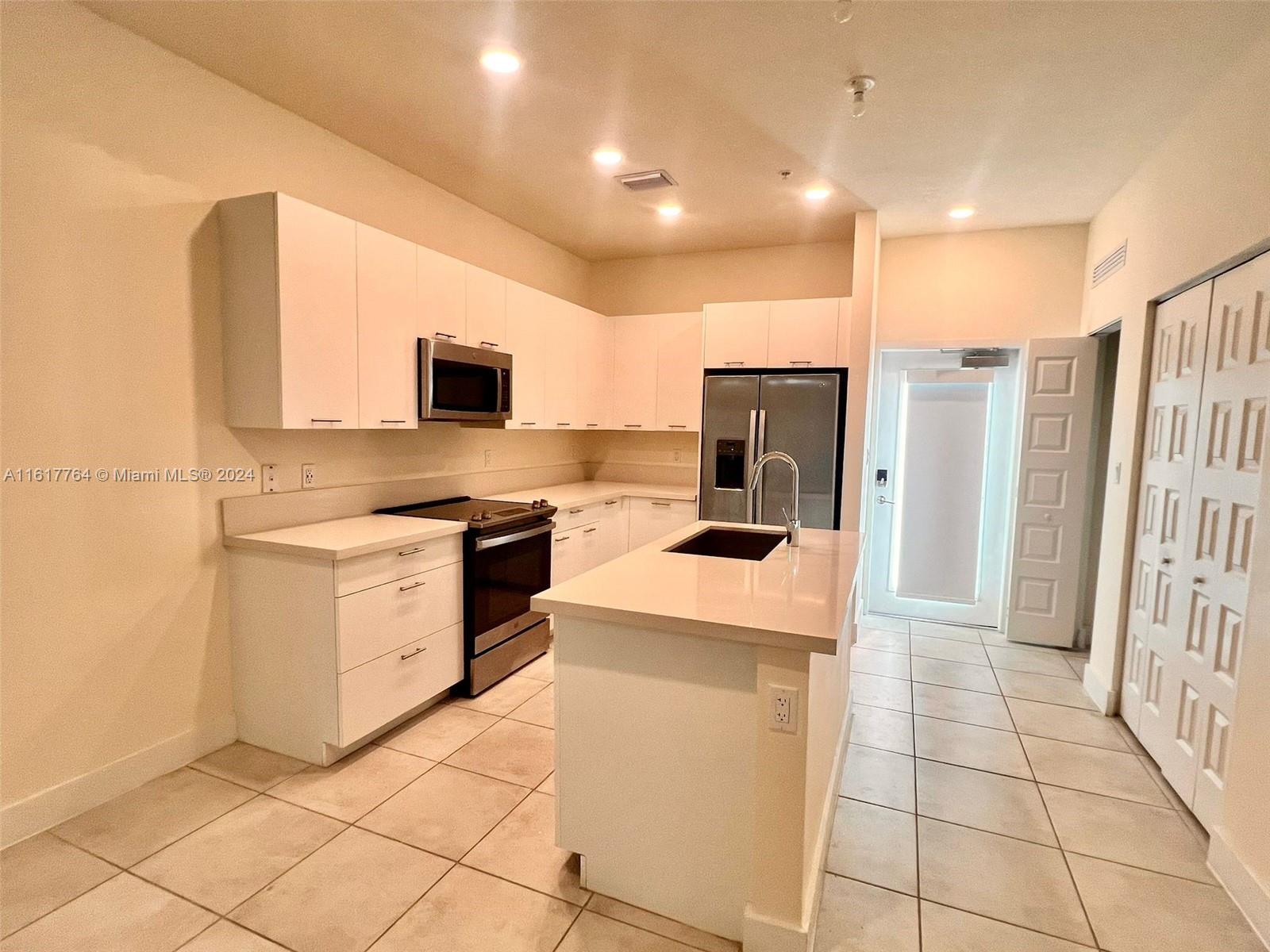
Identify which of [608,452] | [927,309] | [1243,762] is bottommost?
[1243,762]

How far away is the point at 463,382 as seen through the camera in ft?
11.3

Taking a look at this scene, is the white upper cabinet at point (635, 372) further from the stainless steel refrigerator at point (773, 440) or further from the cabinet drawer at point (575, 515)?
the cabinet drawer at point (575, 515)

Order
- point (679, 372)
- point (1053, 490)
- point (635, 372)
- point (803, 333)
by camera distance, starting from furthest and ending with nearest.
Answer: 1. point (635, 372)
2. point (679, 372)
3. point (803, 333)
4. point (1053, 490)

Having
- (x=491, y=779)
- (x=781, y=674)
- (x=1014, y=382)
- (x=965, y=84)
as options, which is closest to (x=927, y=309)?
(x=1014, y=382)

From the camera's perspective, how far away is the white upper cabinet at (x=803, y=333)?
4258 mm

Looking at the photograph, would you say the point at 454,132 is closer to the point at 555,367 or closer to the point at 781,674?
the point at 555,367

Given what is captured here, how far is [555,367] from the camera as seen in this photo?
14.4ft

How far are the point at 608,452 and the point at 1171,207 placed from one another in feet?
12.8

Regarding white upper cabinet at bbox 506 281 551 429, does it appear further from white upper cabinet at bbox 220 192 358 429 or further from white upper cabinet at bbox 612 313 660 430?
white upper cabinet at bbox 220 192 358 429

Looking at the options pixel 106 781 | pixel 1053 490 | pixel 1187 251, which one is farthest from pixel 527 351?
pixel 1053 490

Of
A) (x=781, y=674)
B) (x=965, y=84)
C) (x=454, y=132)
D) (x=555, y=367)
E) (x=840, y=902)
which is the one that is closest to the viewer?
(x=781, y=674)

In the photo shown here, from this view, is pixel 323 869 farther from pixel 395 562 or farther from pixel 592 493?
pixel 592 493

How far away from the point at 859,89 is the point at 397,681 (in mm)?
3090

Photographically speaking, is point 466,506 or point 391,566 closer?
point 391,566
